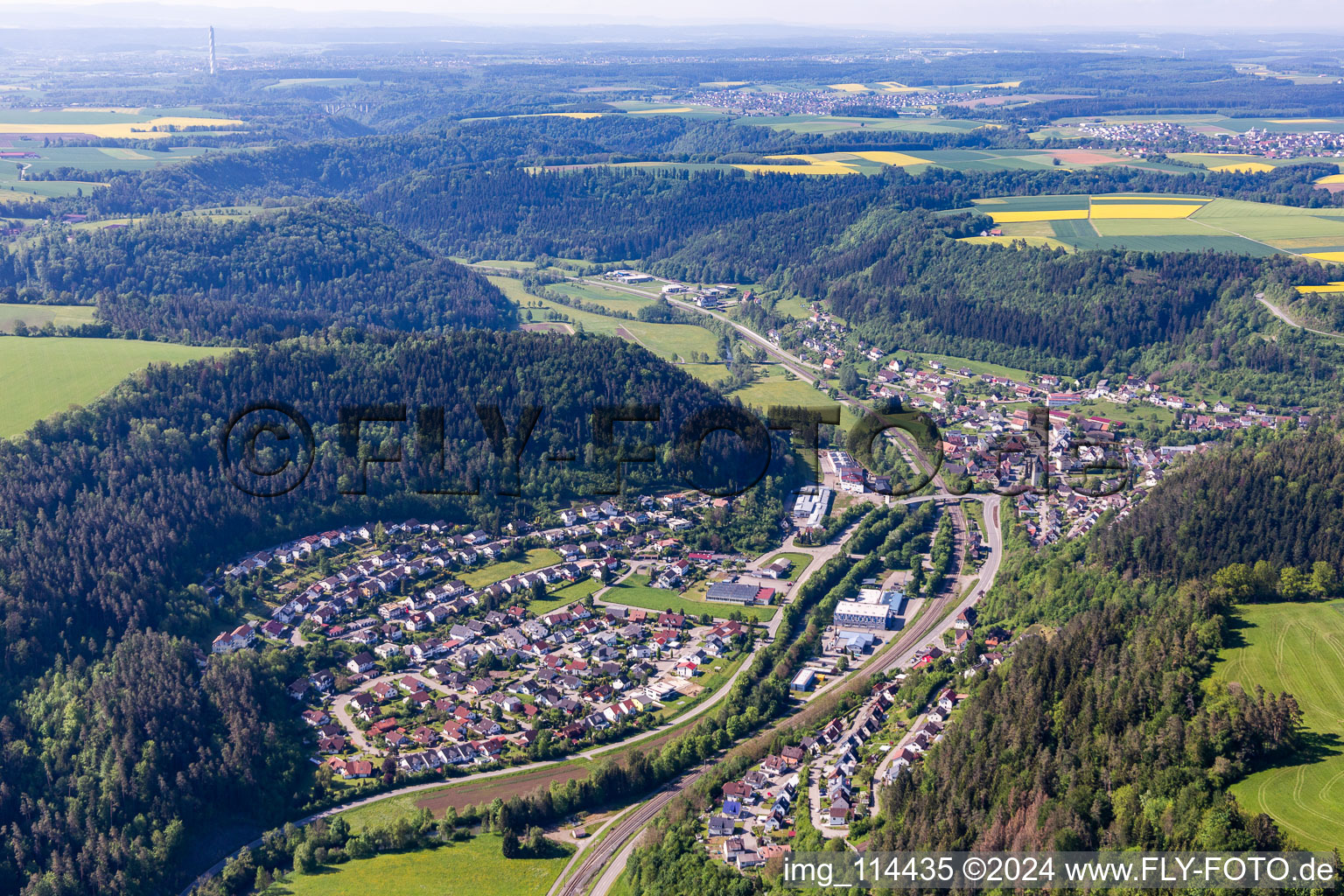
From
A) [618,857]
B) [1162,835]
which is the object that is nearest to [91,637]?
[618,857]

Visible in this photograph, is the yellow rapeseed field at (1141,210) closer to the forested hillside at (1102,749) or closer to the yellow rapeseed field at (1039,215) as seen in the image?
the yellow rapeseed field at (1039,215)

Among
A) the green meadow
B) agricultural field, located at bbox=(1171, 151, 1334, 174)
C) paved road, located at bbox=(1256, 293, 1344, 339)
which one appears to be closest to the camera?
the green meadow

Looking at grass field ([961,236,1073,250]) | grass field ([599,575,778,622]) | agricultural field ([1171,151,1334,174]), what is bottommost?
grass field ([599,575,778,622])

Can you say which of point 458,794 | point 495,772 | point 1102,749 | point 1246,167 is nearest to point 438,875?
point 458,794

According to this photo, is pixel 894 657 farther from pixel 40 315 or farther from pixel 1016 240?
pixel 1016 240

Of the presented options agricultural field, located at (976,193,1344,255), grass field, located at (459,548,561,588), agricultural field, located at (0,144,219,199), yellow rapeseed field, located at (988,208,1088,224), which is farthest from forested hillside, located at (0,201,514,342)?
agricultural field, located at (976,193,1344,255)

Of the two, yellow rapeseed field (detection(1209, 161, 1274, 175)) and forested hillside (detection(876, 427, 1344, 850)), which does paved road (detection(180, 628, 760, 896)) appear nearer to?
forested hillside (detection(876, 427, 1344, 850))
